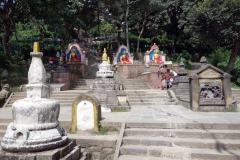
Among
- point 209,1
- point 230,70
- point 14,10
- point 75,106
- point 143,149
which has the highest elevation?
point 209,1

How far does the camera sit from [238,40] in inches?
757

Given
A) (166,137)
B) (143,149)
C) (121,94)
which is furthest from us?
(121,94)

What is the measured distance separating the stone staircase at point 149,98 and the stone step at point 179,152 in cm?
608

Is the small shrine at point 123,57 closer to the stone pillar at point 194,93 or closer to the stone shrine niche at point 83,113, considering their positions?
the stone pillar at point 194,93

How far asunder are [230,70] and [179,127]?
1638 cm

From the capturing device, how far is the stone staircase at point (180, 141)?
15.7ft

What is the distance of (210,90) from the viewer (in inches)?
339

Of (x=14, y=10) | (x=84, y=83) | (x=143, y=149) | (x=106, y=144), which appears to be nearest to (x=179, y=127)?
(x=143, y=149)

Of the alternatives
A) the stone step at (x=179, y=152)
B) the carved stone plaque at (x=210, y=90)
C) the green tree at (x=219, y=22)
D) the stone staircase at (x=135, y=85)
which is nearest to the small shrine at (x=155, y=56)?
the green tree at (x=219, y=22)

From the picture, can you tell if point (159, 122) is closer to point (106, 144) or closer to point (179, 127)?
point (179, 127)

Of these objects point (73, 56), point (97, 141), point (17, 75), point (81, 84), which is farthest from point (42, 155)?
point (73, 56)

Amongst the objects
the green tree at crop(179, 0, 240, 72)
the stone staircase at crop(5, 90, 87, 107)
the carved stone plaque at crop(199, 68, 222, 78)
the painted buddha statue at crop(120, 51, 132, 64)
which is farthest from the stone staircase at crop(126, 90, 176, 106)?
the painted buddha statue at crop(120, 51, 132, 64)

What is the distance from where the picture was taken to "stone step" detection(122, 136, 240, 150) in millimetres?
4934

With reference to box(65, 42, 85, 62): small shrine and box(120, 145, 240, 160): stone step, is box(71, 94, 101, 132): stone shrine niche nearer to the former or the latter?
box(120, 145, 240, 160): stone step
